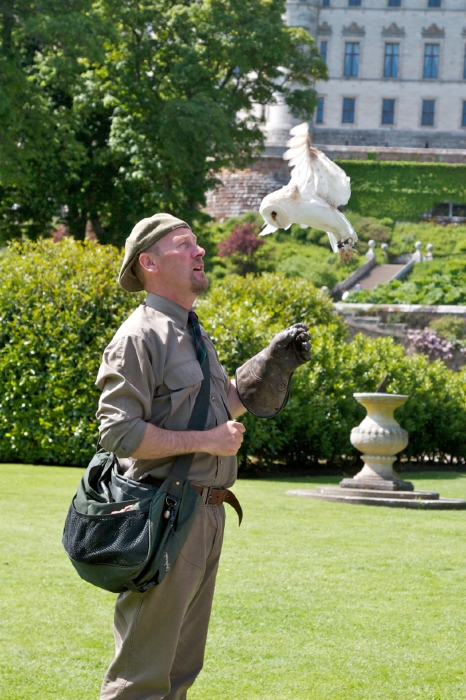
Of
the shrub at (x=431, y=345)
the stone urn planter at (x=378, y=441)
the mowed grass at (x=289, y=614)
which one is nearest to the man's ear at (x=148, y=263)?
the mowed grass at (x=289, y=614)

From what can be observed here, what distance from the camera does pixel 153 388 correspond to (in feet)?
11.7

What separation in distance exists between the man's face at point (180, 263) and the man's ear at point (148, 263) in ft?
0.05

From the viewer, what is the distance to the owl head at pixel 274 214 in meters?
4.09

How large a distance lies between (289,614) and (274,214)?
10.0 feet

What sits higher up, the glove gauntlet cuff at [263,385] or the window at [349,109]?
the window at [349,109]

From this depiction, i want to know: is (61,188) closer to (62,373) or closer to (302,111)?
(302,111)

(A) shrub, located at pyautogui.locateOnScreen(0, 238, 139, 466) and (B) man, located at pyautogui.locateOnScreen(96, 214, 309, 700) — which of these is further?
(A) shrub, located at pyautogui.locateOnScreen(0, 238, 139, 466)

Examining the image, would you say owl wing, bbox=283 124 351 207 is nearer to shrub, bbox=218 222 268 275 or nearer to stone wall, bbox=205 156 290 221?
shrub, bbox=218 222 268 275

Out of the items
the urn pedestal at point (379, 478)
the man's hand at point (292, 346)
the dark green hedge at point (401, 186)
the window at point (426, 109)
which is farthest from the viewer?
the window at point (426, 109)

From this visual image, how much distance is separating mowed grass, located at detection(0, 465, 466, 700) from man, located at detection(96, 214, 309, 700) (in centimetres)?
132

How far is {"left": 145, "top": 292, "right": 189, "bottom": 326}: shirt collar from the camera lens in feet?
12.3

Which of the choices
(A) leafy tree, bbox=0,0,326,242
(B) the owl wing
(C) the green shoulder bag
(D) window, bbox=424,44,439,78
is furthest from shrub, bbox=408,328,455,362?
(D) window, bbox=424,44,439,78

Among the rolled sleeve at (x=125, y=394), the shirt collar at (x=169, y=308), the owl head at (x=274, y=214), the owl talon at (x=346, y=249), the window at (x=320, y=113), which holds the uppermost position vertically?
the window at (x=320, y=113)

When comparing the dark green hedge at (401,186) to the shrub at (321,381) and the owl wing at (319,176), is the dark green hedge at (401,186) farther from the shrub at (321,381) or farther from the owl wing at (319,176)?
the owl wing at (319,176)
